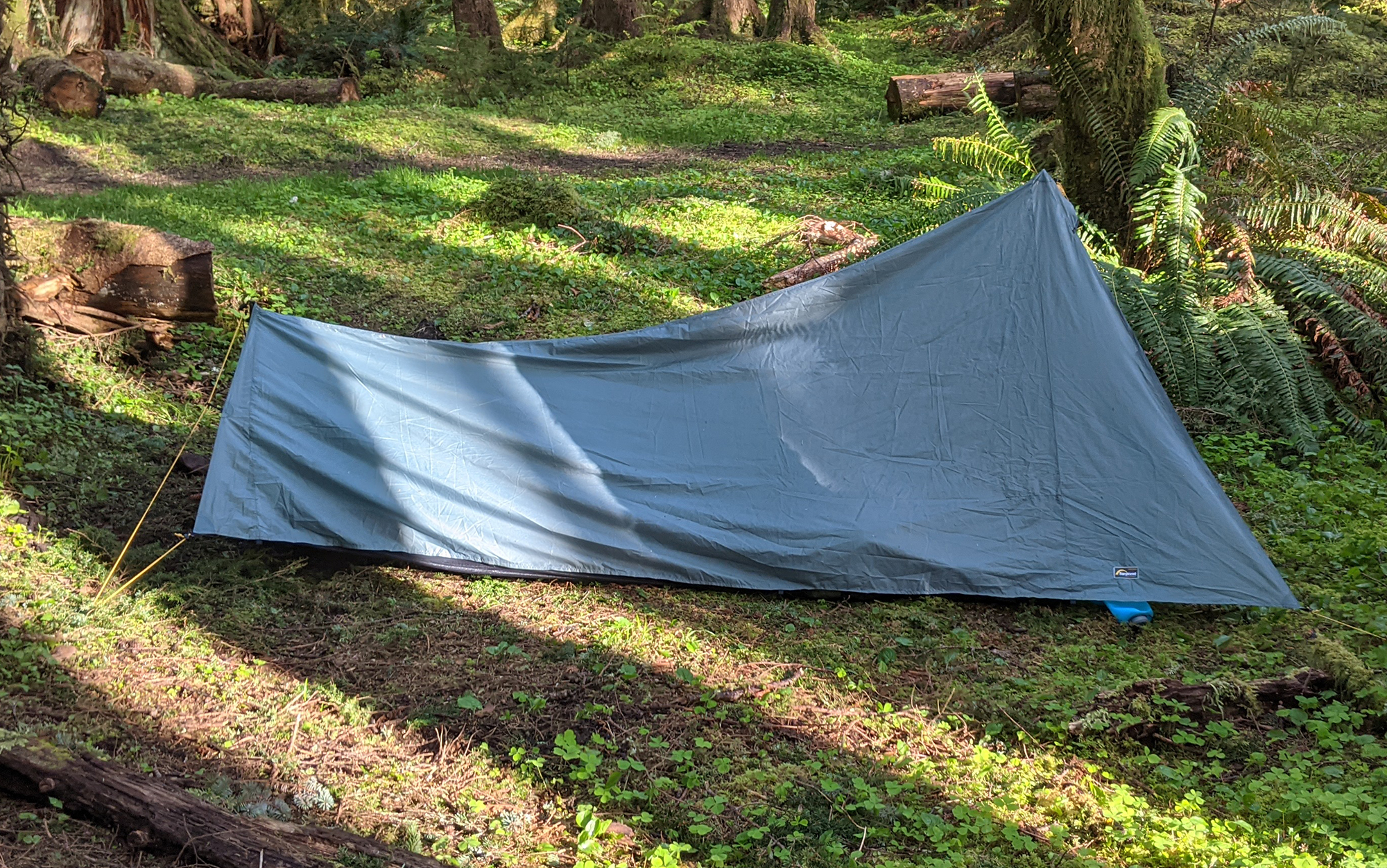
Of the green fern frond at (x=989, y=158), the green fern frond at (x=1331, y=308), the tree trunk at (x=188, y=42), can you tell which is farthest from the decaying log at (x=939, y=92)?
the tree trunk at (x=188, y=42)

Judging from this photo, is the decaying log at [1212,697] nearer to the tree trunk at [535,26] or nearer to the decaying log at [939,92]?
the decaying log at [939,92]

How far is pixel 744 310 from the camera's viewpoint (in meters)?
4.83

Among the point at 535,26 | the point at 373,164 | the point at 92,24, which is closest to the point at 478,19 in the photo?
the point at 535,26

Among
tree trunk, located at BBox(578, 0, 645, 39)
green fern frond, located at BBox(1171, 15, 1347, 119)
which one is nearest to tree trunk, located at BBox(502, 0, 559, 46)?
tree trunk, located at BBox(578, 0, 645, 39)

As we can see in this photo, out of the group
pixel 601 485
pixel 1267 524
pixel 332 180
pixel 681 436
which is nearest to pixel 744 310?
pixel 681 436

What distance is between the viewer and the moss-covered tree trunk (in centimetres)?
666

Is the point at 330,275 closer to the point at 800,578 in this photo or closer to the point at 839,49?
the point at 800,578

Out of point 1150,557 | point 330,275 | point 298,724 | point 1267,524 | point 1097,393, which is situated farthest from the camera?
point 330,275

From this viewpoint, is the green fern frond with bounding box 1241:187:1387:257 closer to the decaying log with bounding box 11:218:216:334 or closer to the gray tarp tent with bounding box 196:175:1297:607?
the gray tarp tent with bounding box 196:175:1297:607

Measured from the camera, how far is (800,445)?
453 centimetres

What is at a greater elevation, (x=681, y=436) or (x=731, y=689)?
(x=681, y=436)

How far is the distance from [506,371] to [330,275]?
298 cm

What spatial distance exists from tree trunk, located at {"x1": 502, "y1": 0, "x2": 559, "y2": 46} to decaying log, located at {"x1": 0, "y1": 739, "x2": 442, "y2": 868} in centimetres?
1784

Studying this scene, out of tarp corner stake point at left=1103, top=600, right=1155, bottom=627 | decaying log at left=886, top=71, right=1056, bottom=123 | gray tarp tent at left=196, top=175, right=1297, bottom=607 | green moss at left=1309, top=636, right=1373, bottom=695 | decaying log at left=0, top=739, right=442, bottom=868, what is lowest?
decaying log at left=0, top=739, right=442, bottom=868
